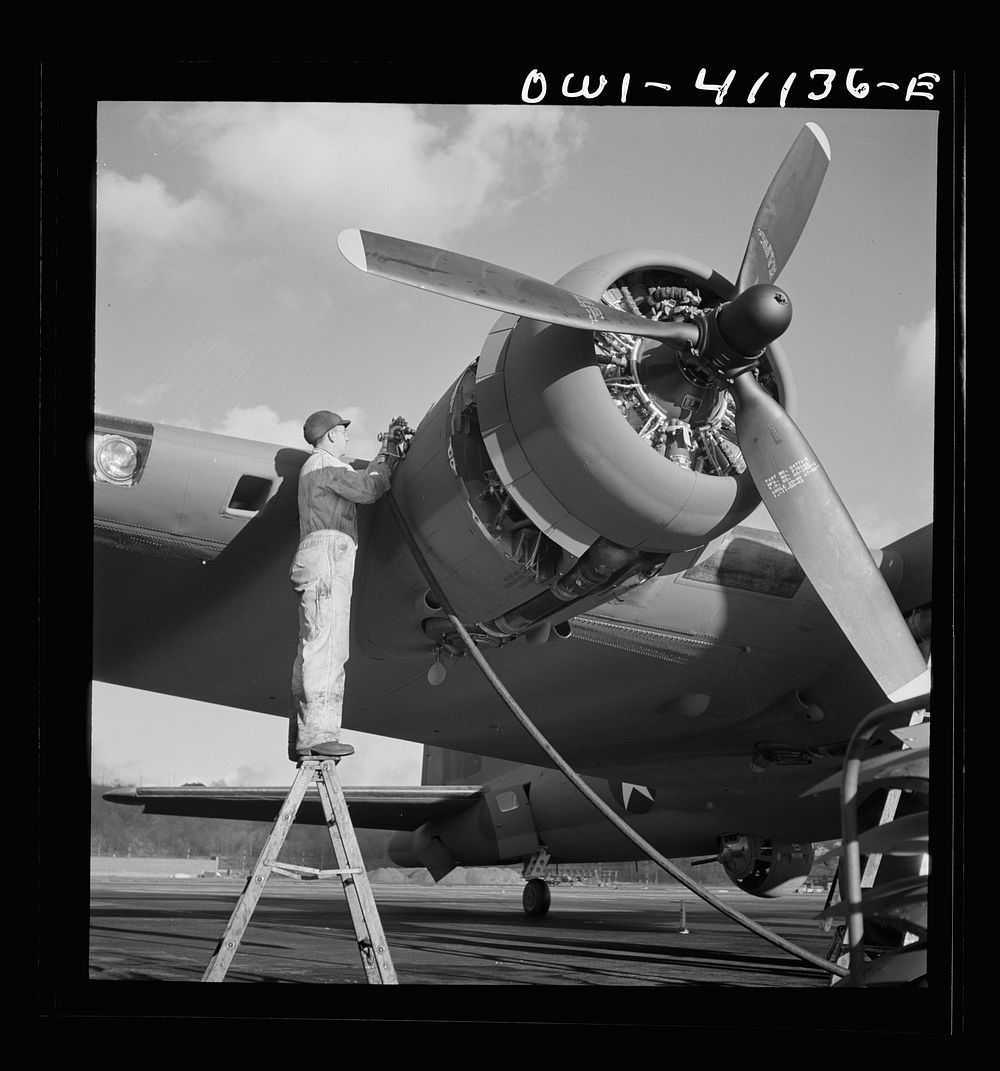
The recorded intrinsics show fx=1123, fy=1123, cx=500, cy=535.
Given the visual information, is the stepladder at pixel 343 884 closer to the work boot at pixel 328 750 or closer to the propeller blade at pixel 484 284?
the work boot at pixel 328 750

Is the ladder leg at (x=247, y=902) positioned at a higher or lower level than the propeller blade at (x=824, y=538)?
lower

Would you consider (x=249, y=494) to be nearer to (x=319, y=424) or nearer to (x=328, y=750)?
(x=319, y=424)

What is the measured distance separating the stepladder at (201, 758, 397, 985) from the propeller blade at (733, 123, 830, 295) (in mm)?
3991

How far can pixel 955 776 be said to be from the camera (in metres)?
5.19

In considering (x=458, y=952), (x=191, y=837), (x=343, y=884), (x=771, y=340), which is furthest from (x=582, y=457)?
(x=191, y=837)

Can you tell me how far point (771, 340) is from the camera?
19.6 ft

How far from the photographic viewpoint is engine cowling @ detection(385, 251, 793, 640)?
6219mm

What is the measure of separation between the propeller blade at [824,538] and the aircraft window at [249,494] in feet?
11.2

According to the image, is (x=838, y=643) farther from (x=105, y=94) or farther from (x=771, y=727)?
(x=105, y=94)

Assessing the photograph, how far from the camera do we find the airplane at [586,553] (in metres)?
6.25

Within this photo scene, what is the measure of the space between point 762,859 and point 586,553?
31.0 feet

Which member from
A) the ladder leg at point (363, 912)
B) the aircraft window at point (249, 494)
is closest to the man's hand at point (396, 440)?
the aircraft window at point (249, 494)

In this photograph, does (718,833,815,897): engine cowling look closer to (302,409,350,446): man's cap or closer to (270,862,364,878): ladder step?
(302,409,350,446): man's cap

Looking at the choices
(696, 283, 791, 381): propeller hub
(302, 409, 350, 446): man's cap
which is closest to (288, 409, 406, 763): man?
(302, 409, 350, 446): man's cap
